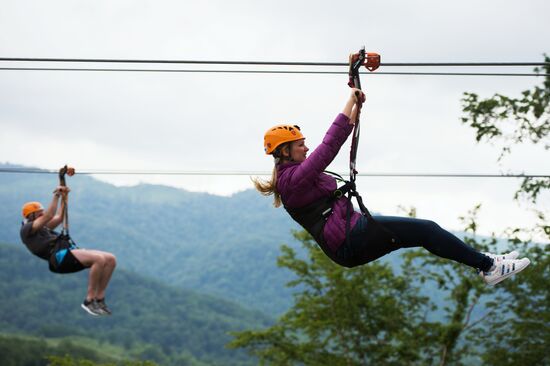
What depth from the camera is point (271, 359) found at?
24.2m

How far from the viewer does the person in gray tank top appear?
8742 millimetres

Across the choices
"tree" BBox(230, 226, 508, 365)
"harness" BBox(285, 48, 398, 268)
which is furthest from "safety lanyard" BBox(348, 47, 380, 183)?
"tree" BBox(230, 226, 508, 365)

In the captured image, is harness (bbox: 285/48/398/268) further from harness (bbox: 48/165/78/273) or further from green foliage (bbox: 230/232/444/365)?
green foliage (bbox: 230/232/444/365)

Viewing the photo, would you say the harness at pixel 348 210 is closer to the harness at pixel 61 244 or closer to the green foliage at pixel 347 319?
the harness at pixel 61 244

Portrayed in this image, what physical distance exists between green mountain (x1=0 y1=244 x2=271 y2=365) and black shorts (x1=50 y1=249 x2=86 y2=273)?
402ft

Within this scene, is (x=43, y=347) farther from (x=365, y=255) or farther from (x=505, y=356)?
(x=365, y=255)

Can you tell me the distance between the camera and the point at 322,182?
204 inches

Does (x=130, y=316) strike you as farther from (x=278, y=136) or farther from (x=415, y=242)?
(x=415, y=242)

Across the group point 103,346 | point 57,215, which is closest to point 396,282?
point 57,215

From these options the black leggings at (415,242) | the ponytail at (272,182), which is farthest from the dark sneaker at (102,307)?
the black leggings at (415,242)

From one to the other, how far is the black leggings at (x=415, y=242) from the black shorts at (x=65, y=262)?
4482mm

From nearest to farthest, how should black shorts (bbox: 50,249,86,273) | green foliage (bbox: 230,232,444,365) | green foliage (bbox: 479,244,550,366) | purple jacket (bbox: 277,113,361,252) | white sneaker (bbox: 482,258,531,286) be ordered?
purple jacket (bbox: 277,113,361,252) → white sneaker (bbox: 482,258,531,286) → black shorts (bbox: 50,249,86,273) → green foliage (bbox: 479,244,550,366) → green foliage (bbox: 230,232,444,365)

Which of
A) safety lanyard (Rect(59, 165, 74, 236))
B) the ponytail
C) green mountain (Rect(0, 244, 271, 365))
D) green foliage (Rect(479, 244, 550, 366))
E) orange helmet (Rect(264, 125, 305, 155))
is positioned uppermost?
green mountain (Rect(0, 244, 271, 365))

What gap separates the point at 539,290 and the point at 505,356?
6.24 ft
